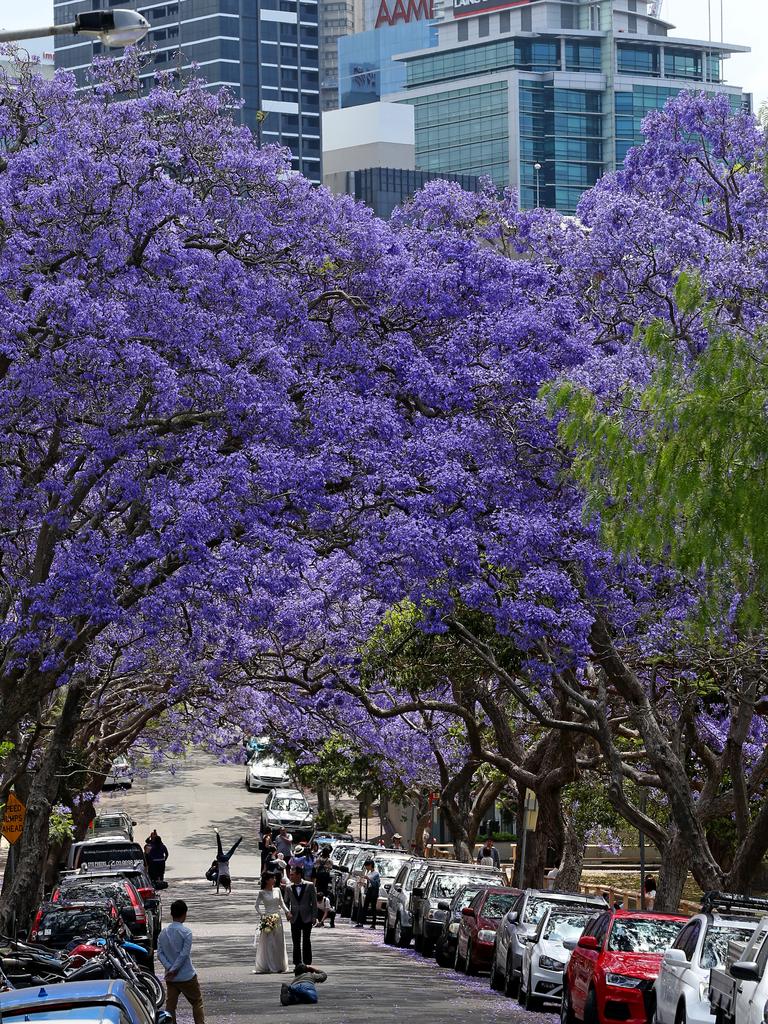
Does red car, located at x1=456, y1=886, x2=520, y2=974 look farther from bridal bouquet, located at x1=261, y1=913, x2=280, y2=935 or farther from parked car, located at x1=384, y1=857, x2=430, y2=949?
parked car, located at x1=384, y1=857, x2=430, y2=949

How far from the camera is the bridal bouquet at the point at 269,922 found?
2464cm

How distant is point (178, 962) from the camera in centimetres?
1753

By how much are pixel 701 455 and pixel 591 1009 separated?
21.1ft

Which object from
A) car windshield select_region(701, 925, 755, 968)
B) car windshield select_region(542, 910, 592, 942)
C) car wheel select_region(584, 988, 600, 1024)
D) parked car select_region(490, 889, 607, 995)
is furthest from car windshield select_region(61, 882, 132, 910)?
car windshield select_region(701, 925, 755, 968)

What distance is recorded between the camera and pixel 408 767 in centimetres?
3984

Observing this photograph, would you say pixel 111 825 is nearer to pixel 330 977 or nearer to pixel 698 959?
pixel 330 977

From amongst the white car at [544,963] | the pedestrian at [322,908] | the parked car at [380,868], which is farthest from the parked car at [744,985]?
the parked car at [380,868]

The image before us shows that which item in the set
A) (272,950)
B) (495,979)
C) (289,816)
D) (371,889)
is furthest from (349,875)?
(495,979)

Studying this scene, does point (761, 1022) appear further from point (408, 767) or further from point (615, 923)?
point (408, 767)

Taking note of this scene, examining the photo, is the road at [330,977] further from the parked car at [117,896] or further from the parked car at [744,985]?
the parked car at [744,985]

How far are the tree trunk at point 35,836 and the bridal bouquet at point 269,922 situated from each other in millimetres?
5700

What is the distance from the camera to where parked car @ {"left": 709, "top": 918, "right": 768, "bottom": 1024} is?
11562 millimetres

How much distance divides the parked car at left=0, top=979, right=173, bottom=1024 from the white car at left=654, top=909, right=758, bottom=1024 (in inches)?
273

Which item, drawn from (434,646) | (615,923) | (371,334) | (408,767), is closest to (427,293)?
(371,334)
